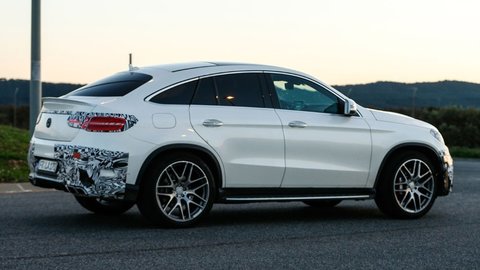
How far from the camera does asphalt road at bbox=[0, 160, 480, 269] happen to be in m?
6.42

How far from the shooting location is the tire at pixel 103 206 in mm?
9273

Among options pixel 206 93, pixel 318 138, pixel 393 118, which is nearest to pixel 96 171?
pixel 206 93

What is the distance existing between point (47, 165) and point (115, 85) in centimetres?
106

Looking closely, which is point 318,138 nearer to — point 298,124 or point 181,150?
point 298,124

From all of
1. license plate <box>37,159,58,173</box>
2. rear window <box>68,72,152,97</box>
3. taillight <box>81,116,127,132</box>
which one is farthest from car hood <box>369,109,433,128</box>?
license plate <box>37,159,58,173</box>

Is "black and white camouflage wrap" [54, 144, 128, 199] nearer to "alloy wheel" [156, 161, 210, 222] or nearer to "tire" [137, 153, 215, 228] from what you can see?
"tire" [137, 153, 215, 228]

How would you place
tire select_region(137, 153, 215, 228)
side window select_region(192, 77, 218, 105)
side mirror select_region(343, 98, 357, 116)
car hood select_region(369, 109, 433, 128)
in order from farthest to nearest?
car hood select_region(369, 109, 433, 128) < side mirror select_region(343, 98, 357, 116) < side window select_region(192, 77, 218, 105) < tire select_region(137, 153, 215, 228)

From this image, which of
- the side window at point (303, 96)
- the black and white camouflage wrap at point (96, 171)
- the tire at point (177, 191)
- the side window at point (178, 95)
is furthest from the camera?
the side window at point (303, 96)

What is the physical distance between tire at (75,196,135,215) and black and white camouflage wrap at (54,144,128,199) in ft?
4.78

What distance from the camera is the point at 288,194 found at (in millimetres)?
8766

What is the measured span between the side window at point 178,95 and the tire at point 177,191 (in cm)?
56

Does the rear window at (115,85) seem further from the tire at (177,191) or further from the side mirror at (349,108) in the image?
the side mirror at (349,108)

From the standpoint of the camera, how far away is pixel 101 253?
671 centimetres

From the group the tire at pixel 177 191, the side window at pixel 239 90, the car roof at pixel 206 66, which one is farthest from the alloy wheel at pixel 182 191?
the car roof at pixel 206 66
